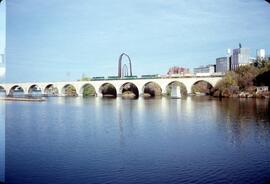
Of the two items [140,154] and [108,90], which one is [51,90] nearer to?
[108,90]

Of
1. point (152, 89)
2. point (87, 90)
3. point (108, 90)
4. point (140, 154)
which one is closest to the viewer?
point (140, 154)

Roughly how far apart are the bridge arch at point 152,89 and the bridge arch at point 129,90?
1377 millimetres

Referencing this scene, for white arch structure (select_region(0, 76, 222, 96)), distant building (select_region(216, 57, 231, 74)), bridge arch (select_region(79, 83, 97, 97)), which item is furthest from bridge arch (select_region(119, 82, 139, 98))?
distant building (select_region(216, 57, 231, 74))

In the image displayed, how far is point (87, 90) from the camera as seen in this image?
48469 mm

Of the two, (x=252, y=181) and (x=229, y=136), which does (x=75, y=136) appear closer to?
(x=229, y=136)

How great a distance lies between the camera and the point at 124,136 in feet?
31.9

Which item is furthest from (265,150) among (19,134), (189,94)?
(189,94)

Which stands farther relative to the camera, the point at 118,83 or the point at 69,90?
the point at 69,90

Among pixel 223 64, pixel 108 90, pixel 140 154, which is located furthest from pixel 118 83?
pixel 140 154

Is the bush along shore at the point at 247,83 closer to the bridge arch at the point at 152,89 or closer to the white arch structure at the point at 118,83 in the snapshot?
the white arch structure at the point at 118,83

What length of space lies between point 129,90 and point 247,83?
1864 cm

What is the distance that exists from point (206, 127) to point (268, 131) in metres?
2.02

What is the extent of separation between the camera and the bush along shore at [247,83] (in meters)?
30.5

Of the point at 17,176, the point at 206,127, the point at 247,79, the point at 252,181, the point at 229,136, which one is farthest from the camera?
the point at 247,79
